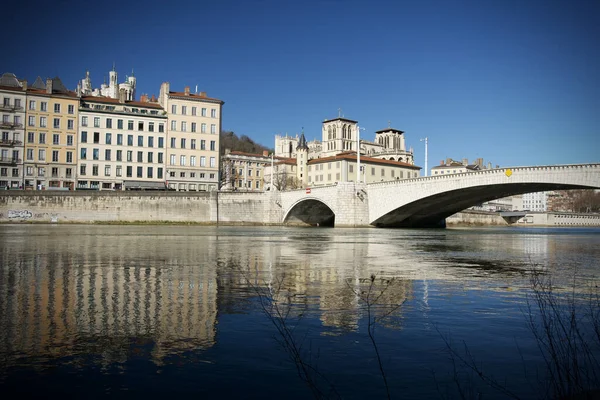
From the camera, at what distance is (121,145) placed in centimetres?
7669

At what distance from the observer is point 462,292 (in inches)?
434

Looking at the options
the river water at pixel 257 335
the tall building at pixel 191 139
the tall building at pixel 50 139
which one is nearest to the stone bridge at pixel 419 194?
the tall building at pixel 191 139

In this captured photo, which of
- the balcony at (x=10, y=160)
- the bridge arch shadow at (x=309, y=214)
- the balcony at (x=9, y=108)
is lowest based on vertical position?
the bridge arch shadow at (x=309, y=214)

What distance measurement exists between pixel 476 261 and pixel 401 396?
15349mm

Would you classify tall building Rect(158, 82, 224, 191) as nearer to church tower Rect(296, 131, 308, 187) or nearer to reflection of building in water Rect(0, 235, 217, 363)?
church tower Rect(296, 131, 308, 187)

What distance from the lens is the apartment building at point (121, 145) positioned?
75.1 meters

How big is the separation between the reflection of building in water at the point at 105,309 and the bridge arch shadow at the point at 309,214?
57.5 m

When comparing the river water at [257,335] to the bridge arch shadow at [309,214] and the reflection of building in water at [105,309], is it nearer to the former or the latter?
the reflection of building in water at [105,309]

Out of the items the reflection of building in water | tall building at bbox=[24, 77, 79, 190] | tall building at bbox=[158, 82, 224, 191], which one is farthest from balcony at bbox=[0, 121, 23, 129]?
the reflection of building in water

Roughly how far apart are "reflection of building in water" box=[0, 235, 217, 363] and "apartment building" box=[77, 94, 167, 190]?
64.4 meters

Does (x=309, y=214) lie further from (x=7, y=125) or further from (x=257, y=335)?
(x=257, y=335)

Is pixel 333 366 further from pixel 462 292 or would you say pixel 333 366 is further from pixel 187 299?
pixel 462 292

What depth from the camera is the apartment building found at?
246 feet

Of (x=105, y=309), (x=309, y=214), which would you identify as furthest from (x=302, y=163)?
(x=105, y=309)
